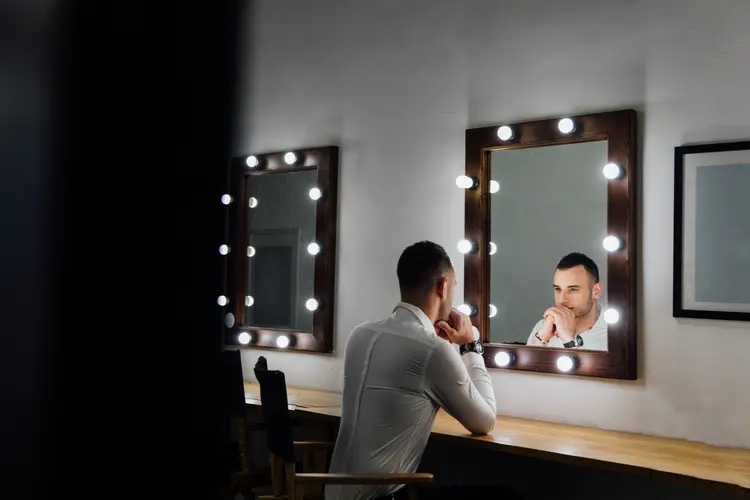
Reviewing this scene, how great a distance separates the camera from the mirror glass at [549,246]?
1784 mm

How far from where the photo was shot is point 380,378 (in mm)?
1449

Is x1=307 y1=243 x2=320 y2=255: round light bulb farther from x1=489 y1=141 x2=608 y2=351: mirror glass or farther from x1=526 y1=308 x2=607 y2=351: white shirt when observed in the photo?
x1=526 y1=308 x2=607 y2=351: white shirt

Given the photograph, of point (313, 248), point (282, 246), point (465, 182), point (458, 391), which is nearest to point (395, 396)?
point (458, 391)

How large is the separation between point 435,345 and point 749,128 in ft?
2.67

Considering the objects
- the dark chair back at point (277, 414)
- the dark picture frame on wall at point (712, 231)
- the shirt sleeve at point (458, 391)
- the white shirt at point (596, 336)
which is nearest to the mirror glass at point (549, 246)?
the white shirt at point (596, 336)

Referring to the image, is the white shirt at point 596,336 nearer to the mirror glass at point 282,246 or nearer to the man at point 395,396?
the man at point 395,396

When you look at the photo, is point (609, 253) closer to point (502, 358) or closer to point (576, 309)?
point (576, 309)

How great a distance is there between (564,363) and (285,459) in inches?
29.3

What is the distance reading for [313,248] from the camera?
2.34 m

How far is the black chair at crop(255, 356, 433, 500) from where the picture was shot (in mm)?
1369

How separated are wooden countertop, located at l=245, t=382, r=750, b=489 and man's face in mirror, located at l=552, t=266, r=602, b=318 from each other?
286mm

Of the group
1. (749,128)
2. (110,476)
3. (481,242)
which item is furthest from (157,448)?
(481,242)

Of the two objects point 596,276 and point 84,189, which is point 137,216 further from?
point 596,276

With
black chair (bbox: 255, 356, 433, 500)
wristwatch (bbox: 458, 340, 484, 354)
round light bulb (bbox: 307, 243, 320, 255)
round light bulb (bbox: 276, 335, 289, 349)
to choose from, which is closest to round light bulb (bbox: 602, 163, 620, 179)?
wristwatch (bbox: 458, 340, 484, 354)
